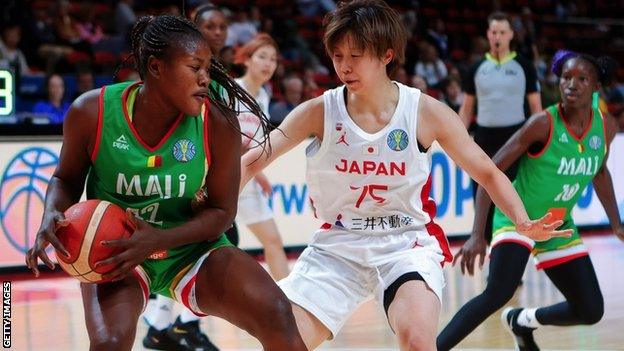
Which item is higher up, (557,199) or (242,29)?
(557,199)

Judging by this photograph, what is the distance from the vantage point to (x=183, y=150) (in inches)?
150

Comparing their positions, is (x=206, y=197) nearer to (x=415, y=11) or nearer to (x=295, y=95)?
(x=295, y=95)

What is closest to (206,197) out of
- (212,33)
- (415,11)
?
(212,33)

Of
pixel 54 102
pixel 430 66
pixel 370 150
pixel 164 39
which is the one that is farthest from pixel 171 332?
pixel 430 66

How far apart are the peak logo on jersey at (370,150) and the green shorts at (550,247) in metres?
1.50

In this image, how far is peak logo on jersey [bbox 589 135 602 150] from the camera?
565cm

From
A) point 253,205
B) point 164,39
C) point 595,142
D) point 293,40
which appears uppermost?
point 164,39

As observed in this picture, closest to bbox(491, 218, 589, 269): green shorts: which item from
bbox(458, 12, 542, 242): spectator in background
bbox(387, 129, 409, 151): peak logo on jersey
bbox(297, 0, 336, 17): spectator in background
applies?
bbox(387, 129, 409, 151): peak logo on jersey

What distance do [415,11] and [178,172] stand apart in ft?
41.1

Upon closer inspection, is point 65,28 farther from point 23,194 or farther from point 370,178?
point 370,178

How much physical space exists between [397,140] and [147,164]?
97 cm

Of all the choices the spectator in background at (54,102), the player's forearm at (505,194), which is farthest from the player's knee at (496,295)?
the spectator in background at (54,102)

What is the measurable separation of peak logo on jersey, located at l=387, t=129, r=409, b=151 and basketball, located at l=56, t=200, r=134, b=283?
3.57 ft

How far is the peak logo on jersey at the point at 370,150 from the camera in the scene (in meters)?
4.13
